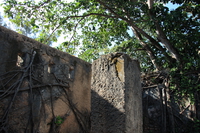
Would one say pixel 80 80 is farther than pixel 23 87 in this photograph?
Yes

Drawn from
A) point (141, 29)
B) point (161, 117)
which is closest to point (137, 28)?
point (141, 29)

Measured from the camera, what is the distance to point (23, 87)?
466 cm

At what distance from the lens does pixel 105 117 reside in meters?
2.31

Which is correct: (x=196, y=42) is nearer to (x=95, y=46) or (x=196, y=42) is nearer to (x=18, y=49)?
(x=95, y=46)

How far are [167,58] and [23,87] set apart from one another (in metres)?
5.05

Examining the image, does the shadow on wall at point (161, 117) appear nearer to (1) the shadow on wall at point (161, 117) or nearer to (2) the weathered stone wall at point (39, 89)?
(1) the shadow on wall at point (161, 117)

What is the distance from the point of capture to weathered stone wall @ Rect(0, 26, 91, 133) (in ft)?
14.3

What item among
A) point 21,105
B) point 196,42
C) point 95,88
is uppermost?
point 196,42

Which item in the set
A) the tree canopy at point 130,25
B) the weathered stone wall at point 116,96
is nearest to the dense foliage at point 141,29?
the tree canopy at point 130,25

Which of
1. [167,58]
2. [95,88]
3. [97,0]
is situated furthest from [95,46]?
[95,88]

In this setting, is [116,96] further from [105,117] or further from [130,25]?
[130,25]

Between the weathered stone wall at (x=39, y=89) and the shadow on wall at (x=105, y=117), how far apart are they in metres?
2.60

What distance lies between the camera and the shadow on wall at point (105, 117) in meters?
2.19

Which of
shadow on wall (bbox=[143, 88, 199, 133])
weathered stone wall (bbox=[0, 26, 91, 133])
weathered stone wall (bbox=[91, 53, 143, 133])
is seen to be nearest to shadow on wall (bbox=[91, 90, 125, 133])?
weathered stone wall (bbox=[91, 53, 143, 133])
